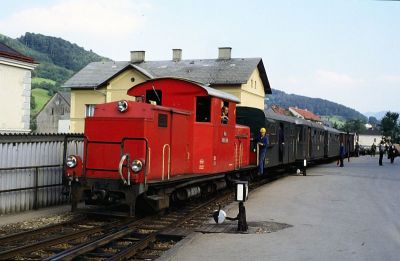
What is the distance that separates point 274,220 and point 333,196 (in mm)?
5069

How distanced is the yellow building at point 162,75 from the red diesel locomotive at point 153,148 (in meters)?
25.5

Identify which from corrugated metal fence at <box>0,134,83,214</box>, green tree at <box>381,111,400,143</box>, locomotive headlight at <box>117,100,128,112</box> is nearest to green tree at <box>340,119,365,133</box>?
green tree at <box>381,111,400,143</box>

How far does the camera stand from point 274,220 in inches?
417

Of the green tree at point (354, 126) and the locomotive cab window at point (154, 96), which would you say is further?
the green tree at point (354, 126)

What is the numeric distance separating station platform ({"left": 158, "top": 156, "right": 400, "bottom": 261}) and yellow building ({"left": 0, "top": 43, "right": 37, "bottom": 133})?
946 cm

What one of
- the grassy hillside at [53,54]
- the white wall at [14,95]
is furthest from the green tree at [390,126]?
the white wall at [14,95]

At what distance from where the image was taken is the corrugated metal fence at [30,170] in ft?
36.2

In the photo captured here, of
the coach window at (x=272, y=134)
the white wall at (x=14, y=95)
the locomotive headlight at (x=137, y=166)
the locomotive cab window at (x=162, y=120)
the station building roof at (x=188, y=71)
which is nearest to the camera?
the locomotive headlight at (x=137, y=166)

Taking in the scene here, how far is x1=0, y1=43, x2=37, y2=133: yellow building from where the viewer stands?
17.3 metres

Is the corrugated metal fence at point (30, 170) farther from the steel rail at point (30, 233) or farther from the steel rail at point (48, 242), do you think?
the steel rail at point (48, 242)

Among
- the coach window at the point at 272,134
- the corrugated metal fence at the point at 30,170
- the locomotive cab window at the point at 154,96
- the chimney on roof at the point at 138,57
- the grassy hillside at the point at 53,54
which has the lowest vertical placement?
the corrugated metal fence at the point at 30,170

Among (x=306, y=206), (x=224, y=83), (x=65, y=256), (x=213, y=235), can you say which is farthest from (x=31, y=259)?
(x=224, y=83)

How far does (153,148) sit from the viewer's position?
10.3 m

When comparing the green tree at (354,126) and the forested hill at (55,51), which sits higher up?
the forested hill at (55,51)
